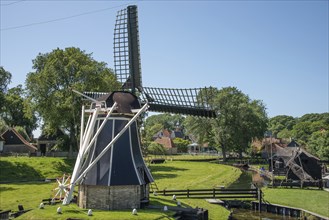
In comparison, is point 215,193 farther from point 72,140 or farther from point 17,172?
point 72,140

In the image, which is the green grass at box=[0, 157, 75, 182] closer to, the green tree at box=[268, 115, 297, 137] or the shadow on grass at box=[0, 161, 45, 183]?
the shadow on grass at box=[0, 161, 45, 183]

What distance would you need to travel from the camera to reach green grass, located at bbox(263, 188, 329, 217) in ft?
78.7

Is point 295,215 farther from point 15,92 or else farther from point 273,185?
point 15,92

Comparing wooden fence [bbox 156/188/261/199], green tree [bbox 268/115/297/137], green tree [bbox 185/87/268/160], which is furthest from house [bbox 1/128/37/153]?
green tree [bbox 268/115/297/137]

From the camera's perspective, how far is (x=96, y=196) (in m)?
19.2

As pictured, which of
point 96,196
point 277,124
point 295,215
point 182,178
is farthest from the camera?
point 277,124

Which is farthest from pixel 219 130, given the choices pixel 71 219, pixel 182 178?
pixel 71 219

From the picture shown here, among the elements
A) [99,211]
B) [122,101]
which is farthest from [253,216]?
[122,101]

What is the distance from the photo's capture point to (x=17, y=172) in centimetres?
3656

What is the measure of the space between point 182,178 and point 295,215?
55.9 feet

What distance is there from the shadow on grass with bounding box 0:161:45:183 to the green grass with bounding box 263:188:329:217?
80.3ft

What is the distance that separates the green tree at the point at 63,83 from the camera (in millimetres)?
41750

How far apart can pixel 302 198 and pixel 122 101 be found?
1779cm

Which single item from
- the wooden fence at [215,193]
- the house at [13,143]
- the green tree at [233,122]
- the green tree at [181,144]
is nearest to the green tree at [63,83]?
the house at [13,143]
